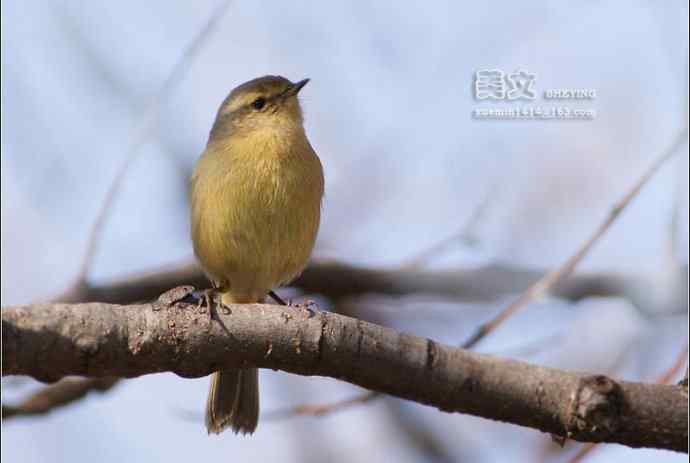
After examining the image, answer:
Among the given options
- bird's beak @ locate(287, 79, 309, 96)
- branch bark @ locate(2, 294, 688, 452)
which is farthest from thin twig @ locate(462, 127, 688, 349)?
bird's beak @ locate(287, 79, 309, 96)

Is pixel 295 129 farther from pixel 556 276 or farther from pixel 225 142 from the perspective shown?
pixel 556 276

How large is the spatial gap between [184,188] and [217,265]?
97 cm

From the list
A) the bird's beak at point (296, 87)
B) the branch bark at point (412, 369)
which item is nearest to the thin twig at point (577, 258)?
the branch bark at point (412, 369)

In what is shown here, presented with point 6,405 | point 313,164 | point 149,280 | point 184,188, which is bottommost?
point 6,405

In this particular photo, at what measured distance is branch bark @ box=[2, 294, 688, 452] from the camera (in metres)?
3.07

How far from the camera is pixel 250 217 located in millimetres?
5344

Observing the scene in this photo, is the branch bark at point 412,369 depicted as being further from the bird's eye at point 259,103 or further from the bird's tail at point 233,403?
the bird's eye at point 259,103

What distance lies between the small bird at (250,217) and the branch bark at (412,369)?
2.12 metres

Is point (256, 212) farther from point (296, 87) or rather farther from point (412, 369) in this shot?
point (412, 369)

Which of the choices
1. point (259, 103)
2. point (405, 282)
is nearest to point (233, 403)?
point (405, 282)

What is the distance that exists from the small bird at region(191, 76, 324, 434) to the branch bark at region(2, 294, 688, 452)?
2116mm

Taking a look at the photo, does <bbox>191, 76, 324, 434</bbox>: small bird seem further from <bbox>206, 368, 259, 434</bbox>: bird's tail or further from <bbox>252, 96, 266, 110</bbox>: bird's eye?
<bbox>252, 96, 266, 110</bbox>: bird's eye

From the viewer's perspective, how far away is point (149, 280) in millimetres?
5688

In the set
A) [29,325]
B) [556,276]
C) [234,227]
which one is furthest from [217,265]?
[29,325]
